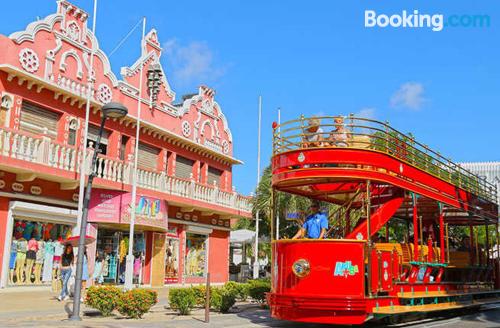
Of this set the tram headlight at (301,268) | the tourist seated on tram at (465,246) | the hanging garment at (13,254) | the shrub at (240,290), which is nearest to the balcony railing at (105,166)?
the hanging garment at (13,254)

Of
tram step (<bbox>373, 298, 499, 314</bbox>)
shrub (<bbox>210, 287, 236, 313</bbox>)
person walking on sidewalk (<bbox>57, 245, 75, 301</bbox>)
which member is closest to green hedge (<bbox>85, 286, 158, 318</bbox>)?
shrub (<bbox>210, 287, 236, 313</bbox>)

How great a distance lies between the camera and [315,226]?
1113 cm

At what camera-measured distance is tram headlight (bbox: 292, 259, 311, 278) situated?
1054 centimetres

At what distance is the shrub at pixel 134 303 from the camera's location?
12297 millimetres

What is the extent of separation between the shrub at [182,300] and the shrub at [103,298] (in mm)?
1511

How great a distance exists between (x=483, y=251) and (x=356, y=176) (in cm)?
953

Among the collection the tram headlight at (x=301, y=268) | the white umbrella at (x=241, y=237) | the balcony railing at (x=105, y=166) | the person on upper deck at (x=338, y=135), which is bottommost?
the tram headlight at (x=301, y=268)

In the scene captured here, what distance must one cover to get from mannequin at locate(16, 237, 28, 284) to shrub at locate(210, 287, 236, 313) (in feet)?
24.3

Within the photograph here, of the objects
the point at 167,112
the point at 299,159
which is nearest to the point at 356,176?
the point at 299,159

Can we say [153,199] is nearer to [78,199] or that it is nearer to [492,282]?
[78,199]

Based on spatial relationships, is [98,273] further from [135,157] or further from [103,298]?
[103,298]

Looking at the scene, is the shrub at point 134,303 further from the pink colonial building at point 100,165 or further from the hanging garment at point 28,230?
the hanging garment at point 28,230

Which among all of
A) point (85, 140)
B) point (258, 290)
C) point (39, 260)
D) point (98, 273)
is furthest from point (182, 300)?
point (98, 273)

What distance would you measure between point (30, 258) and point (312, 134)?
11.8 m
